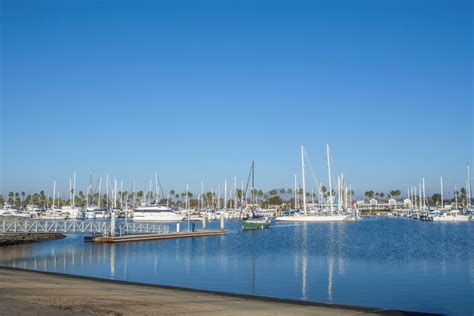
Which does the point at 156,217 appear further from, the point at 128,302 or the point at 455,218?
the point at 128,302

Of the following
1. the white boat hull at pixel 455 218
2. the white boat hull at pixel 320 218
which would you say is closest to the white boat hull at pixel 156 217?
the white boat hull at pixel 320 218

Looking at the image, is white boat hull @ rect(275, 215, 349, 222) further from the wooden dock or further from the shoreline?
the shoreline

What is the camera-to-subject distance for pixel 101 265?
41281 mm

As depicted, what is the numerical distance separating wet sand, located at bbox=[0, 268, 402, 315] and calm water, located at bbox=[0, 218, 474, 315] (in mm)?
3624

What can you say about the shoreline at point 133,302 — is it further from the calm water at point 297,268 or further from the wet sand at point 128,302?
the calm water at point 297,268

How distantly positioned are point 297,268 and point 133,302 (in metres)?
19.2

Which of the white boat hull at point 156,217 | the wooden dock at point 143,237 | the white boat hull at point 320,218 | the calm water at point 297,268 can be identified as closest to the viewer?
the calm water at point 297,268

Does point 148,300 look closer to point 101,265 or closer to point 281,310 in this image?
point 281,310

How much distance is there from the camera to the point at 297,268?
37594 millimetres

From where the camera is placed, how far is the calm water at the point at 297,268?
26.5m

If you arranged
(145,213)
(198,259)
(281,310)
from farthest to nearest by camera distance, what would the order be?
(145,213)
(198,259)
(281,310)

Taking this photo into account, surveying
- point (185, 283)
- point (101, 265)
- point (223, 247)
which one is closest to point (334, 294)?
point (185, 283)

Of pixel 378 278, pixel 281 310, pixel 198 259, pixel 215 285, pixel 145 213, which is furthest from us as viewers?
pixel 145 213

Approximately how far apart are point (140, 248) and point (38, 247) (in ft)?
35.6
